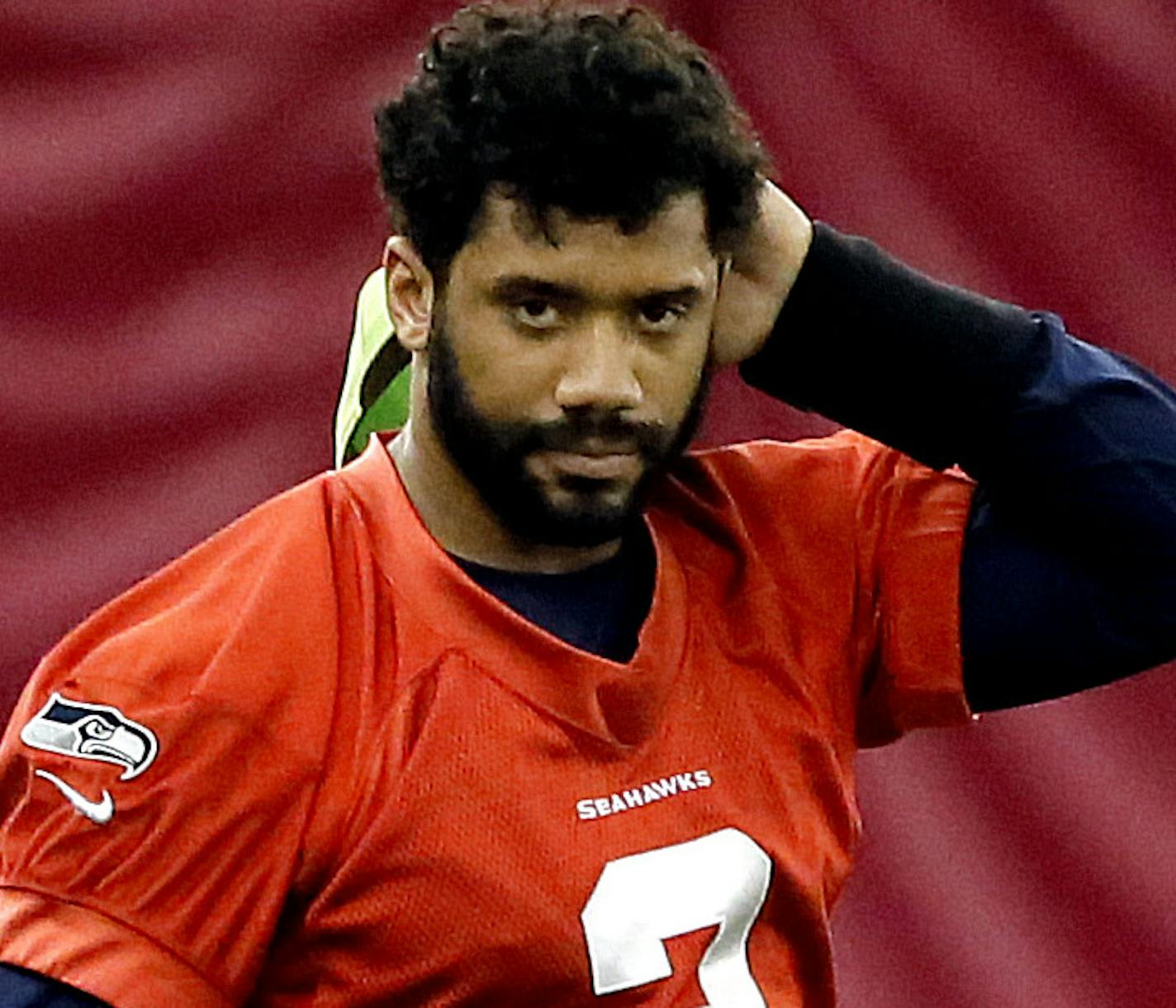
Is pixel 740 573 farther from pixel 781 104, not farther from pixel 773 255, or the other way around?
pixel 781 104

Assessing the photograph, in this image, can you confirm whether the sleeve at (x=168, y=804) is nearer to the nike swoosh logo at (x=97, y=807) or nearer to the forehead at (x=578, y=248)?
the nike swoosh logo at (x=97, y=807)

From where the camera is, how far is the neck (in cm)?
80

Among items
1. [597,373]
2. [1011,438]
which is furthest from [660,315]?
[1011,438]

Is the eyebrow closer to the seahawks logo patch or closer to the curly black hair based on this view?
the curly black hair

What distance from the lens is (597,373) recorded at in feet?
2.46

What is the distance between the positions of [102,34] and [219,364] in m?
0.19

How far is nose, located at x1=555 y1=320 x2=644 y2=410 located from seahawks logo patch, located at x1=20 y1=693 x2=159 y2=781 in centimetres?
15

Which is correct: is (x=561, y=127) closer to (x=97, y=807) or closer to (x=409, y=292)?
(x=409, y=292)

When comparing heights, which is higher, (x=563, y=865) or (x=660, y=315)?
(x=660, y=315)

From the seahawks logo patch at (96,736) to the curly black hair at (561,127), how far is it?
0.54 feet

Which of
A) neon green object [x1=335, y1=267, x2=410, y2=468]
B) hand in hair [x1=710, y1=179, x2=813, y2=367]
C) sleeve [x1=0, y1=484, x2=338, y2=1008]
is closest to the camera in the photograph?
sleeve [x1=0, y1=484, x2=338, y2=1008]

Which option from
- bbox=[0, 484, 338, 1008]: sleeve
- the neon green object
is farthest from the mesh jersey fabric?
the neon green object

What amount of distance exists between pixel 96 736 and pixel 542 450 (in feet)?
0.50

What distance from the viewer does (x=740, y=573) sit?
0.85m
